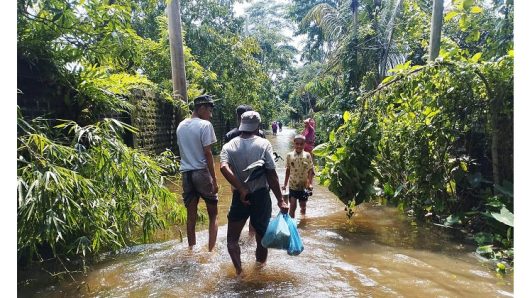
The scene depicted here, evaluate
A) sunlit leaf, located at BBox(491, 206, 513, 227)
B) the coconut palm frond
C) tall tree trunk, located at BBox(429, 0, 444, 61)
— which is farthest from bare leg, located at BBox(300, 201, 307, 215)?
the coconut palm frond

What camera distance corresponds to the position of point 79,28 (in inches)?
218

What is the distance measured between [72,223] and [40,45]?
2653 millimetres

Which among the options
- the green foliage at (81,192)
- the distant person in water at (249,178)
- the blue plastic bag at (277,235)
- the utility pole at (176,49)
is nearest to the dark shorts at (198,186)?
the green foliage at (81,192)

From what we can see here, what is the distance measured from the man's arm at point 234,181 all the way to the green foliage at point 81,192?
4.59 ft

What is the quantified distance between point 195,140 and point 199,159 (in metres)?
0.24

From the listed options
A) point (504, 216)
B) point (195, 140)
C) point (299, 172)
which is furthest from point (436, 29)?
point (195, 140)

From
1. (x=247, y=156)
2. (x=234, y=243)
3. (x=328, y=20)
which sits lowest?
(x=234, y=243)

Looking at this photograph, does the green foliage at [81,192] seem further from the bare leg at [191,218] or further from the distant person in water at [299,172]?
the distant person in water at [299,172]

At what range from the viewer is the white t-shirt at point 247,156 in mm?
4090

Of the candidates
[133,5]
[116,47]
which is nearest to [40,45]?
[116,47]

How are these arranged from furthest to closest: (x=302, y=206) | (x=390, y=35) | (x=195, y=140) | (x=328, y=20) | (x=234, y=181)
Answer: (x=328, y=20), (x=390, y=35), (x=302, y=206), (x=195, y=140), (x=234, y=181)

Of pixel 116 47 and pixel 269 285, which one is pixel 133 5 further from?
pixel 269 285

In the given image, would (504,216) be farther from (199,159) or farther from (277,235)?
(199,159)

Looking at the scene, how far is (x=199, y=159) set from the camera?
16.0 feet
